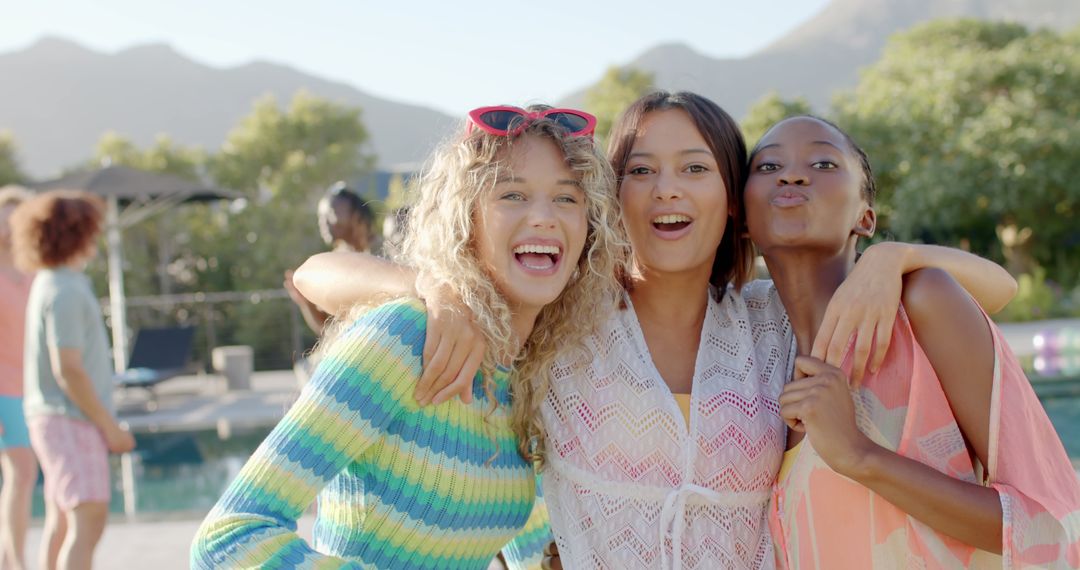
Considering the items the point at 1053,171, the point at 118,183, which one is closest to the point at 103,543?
the point at 118,183

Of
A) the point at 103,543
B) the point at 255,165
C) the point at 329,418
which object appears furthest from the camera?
the point at 255,165

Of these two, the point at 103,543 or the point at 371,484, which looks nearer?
the point at 371,484

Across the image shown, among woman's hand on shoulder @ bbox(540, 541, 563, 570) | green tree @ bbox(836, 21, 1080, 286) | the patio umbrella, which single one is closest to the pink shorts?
woman's hand on shoulder @ bbox(540, 541, 563, 570)

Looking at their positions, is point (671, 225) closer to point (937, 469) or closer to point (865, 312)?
point (865, 312)

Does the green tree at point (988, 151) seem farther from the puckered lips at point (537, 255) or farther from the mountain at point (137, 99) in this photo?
the mountain at point (137, 99)

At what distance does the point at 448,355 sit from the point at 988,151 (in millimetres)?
20178

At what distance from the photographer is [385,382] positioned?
1.64 meters

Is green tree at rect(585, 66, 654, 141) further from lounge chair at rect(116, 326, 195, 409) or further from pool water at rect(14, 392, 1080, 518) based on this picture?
pool water at rect(14, 392, 1080, 518)

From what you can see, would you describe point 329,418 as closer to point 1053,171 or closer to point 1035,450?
point 1035,450

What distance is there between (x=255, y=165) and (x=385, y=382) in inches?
1143

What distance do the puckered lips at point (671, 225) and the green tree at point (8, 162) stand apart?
91.2 ft

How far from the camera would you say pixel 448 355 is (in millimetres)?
1698

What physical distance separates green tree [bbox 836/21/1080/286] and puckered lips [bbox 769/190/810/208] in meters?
19.0

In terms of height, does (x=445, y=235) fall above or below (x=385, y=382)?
above
